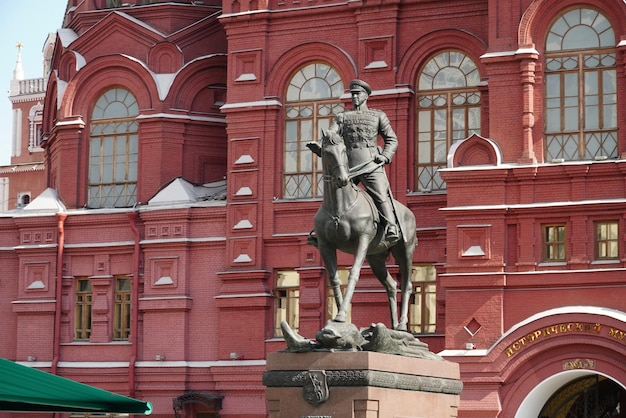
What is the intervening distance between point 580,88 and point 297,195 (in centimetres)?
756

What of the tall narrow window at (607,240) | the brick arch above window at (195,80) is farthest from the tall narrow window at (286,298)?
the tall narrow window at (607,240)

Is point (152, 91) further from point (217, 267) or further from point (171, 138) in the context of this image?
point (217, 267)

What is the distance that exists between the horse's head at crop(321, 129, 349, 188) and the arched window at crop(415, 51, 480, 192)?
15214mm

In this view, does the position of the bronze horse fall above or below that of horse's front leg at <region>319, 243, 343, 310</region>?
above

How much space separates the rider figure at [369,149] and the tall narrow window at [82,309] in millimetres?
18496

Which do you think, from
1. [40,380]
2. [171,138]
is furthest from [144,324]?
[40,380]

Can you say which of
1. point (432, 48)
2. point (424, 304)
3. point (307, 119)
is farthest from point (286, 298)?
point (432, 48)

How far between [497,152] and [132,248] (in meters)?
10.4

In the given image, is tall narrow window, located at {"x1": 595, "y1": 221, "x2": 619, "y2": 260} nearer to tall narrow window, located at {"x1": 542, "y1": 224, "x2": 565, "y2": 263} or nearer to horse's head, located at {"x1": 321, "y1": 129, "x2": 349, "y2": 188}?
tall narrow window, located at {"x1": 542, "y1": 224, "x2": 565, "y2": 263}

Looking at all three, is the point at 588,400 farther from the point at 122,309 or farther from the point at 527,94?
the point at 122,309

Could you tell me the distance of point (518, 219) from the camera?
1243 inches

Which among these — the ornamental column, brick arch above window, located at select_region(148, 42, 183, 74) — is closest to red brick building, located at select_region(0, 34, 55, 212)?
brick arch above window, located at select_region(148, 42, 183, 74)

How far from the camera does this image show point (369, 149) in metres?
20.8

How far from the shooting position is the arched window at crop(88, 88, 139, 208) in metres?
38.8
